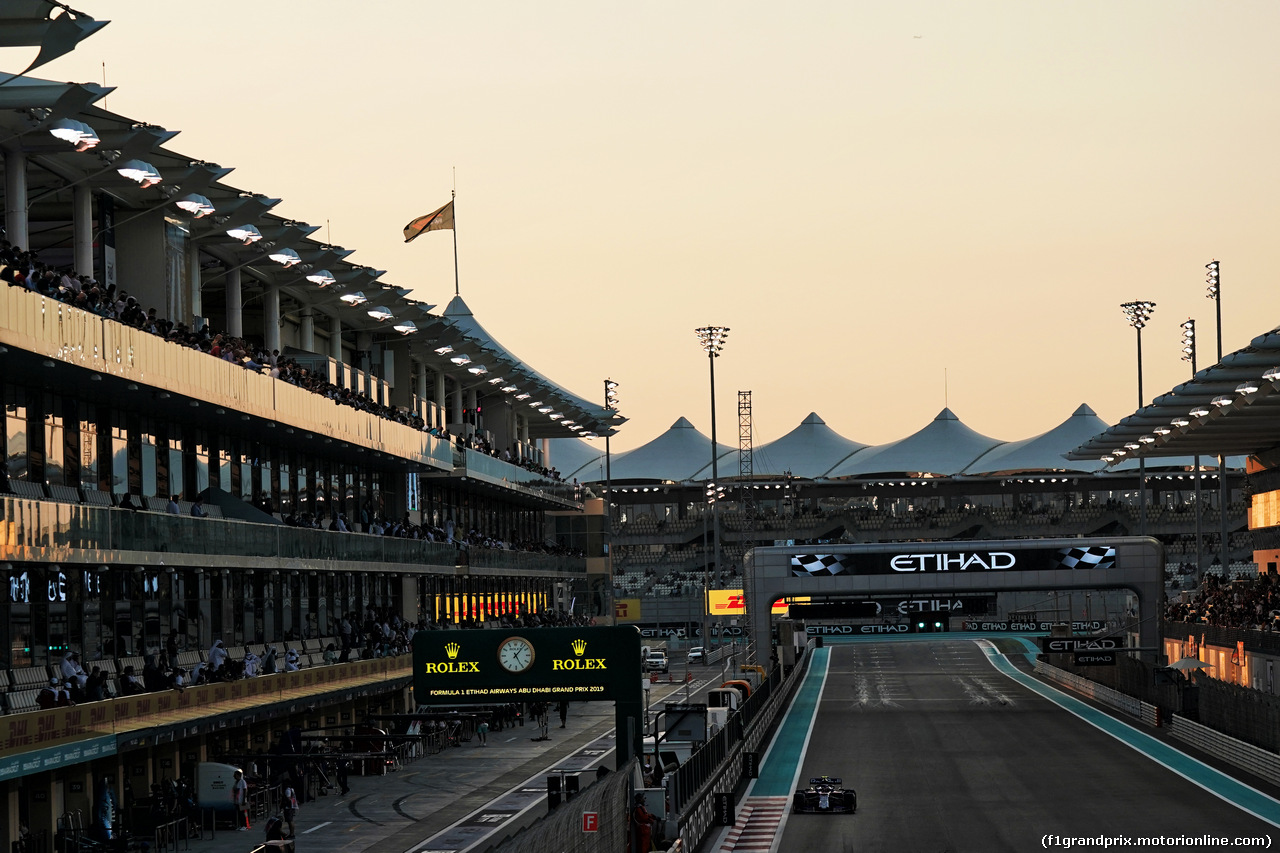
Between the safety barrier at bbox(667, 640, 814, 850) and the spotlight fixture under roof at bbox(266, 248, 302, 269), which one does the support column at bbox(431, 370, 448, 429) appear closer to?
the safety barrier at bbox(667, 640, 814, 850)

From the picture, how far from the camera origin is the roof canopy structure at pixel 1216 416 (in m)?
45.2

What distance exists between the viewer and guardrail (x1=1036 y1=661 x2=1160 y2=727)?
55.8m

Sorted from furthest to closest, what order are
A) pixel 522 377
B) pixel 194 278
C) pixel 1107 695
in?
pixel 522 377
pixel 1107 695
pixel 194 278

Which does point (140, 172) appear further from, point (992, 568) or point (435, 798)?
point (992, 568)

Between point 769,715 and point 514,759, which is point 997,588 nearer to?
point 769,715

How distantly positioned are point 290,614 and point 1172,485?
10939 centimetres

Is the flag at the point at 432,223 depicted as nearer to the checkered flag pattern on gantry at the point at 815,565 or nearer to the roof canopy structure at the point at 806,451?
the checkered flag pattern on gantry at the point at 815,565

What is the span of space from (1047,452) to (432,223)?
8371cm

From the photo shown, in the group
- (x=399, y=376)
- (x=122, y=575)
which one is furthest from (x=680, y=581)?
(x=122, y=575)

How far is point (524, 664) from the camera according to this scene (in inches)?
1237

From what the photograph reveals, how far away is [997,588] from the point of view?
6494 cm

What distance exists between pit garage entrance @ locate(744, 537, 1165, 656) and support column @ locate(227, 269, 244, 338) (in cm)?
2583

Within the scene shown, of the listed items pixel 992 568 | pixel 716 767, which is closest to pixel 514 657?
pixel 716 767

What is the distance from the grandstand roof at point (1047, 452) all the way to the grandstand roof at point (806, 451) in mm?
14769
